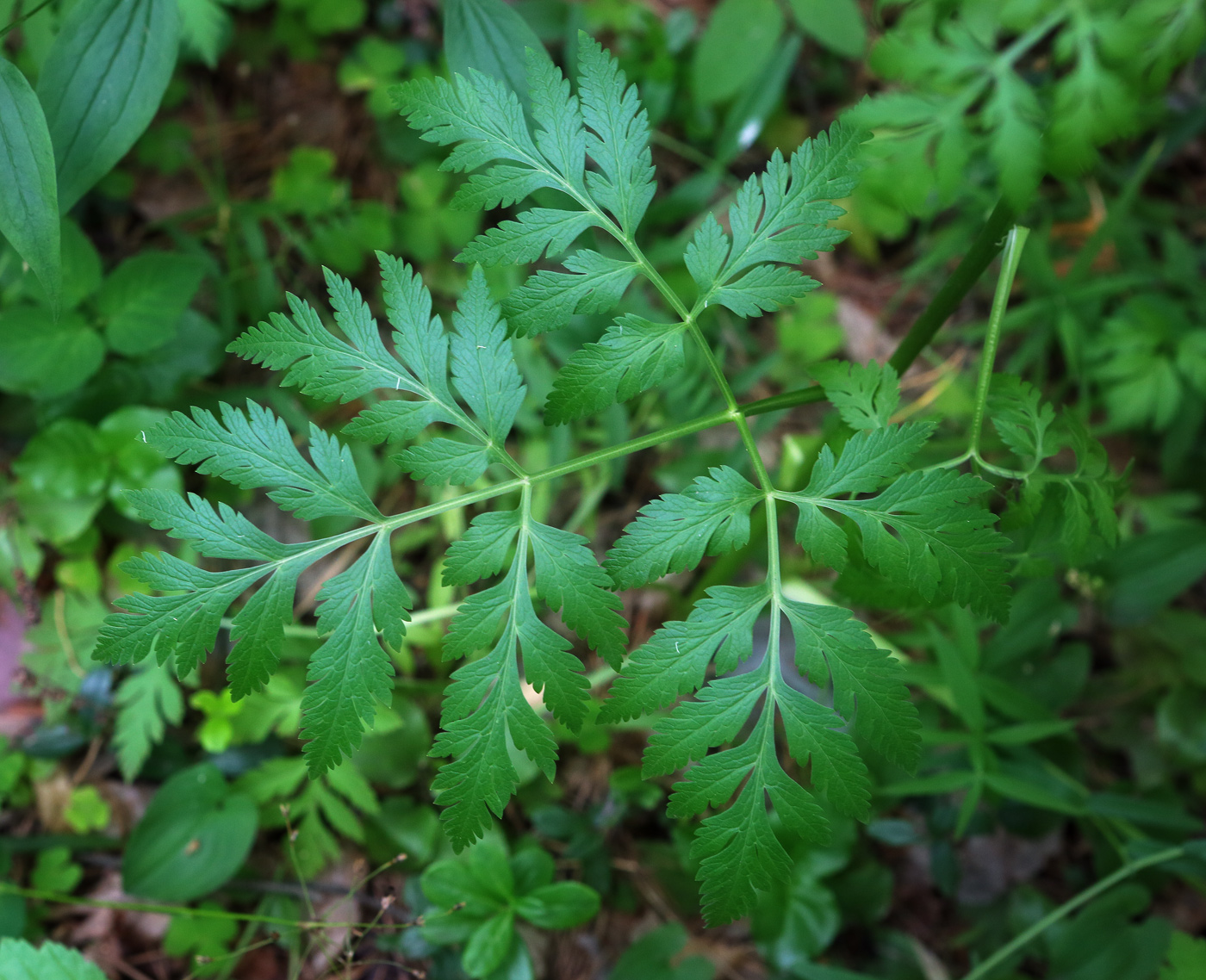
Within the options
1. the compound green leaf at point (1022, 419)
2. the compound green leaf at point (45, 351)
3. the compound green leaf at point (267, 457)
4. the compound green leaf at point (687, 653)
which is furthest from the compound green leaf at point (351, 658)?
the compound green leaf at point (45, 351)

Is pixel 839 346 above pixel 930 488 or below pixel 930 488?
below

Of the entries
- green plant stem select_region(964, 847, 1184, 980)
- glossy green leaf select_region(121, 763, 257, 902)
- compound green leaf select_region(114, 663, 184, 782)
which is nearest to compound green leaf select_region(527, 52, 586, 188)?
compound green leaf select_region(114, 663, 184, 782)

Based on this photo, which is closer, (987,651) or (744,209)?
(744,209)

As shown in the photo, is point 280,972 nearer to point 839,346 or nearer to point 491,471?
point 491,471

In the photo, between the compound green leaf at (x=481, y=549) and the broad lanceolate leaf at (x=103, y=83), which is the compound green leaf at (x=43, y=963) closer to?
the compound green leaf at (x=481, y=549)

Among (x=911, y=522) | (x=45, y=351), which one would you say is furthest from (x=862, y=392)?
(x=45, y=351)

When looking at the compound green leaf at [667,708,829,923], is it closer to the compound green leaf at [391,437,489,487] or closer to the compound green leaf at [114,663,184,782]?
the compound green leaf at [391,437,489,487]

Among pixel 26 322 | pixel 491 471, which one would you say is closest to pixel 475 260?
pixel 491 471
